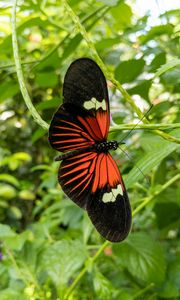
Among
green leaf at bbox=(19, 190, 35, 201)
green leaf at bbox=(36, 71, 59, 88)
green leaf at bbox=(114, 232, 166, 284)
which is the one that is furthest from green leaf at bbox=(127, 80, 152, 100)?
green leaf at bbox=(19, 190, 35, 201)

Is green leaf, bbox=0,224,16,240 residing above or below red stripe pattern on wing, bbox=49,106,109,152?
below

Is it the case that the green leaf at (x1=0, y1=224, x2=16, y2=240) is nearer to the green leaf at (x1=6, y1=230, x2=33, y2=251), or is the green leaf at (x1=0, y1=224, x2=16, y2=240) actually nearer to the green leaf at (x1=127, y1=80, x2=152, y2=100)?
the green leaf at (x1=6, y1=230, x2=33, y2=251)

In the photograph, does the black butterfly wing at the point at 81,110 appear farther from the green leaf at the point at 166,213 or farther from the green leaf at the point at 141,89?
the green leaf at the point at 166,213

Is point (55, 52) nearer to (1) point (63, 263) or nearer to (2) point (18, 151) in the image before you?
(1) point (63, 263)

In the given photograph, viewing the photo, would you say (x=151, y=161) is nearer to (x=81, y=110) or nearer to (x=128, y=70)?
(x=81, y=110)

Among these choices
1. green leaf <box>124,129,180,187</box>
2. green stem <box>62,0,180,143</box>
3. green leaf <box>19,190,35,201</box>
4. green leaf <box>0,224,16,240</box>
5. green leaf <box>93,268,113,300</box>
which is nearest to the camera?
green stem <box>62,0,180,143</box>

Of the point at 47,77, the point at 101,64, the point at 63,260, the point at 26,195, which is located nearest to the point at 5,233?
the point at 63,260

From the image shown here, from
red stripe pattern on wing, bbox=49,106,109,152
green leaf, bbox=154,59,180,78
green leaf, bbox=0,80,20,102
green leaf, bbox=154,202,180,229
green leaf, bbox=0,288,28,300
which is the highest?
green leaf, bbox=0,80,20,102

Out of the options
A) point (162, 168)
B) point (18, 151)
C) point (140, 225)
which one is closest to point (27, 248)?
point (162, 168)
